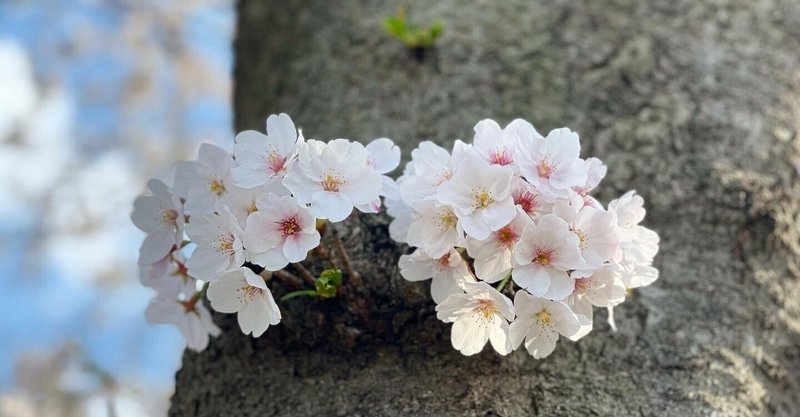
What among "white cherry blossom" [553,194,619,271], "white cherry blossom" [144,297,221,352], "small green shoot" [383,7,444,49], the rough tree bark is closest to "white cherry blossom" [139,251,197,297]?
"white cherry blossom" [144,297,221,352]

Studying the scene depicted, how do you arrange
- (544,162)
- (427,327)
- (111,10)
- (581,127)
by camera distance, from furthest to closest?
(111,10), (581,127), (427,327), (544,162)

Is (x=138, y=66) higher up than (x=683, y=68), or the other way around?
(x=138, y=66)

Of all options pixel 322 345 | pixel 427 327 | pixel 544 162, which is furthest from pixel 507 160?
pixel 322 345

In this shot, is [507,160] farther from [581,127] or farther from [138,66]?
[138,66]

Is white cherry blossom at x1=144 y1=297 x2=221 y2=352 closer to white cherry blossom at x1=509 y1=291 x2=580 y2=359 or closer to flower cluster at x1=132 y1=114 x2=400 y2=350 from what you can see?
flower cluster at x1=132 y1=114 x2=400 y2=350

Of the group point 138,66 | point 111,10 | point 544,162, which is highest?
point 111,10

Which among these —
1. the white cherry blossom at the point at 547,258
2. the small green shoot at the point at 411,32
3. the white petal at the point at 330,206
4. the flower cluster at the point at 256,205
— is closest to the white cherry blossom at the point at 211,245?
the flower cluster at the point at 256,205

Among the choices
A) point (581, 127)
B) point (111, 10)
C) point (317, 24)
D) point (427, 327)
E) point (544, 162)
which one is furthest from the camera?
point (111, 10)
